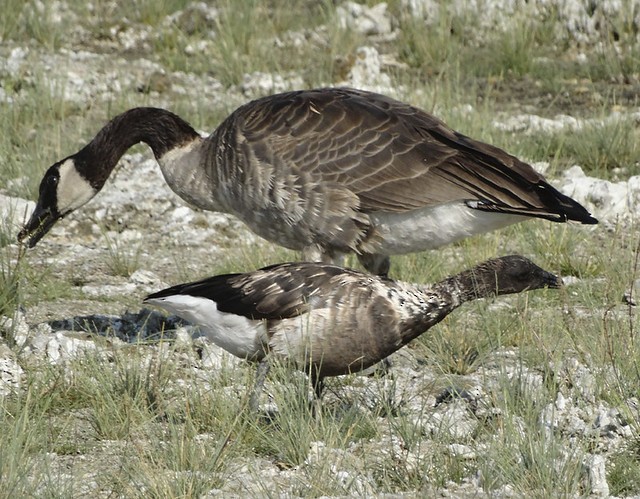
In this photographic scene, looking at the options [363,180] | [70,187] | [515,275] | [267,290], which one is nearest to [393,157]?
[363,180]

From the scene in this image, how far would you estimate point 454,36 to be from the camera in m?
13.4

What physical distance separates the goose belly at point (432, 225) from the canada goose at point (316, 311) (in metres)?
0.85

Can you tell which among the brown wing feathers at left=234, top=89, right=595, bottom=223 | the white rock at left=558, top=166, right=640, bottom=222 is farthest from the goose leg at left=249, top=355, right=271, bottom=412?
the white rock at left=558, top=166, right=640, bottom=222

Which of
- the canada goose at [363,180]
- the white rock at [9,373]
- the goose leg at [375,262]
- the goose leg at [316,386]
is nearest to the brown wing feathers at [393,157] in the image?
the canada goose at [363,180]

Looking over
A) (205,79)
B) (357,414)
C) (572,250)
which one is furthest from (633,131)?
(357,414)

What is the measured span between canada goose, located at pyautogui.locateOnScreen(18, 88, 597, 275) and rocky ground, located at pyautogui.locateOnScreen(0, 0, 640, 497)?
82 cm

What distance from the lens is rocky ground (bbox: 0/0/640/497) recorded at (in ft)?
18.5

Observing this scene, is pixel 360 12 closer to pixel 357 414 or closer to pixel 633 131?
pixel 633 131

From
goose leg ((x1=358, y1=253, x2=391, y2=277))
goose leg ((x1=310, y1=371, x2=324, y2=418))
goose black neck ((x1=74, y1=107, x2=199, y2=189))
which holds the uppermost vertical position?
goose black neck ((x1=74, y1=107, x2=199, y2=189))

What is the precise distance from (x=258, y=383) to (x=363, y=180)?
1875mm

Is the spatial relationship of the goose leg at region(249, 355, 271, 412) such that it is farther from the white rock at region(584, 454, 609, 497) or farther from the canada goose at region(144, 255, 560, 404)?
the white rock at region(584, 454, 609, 497)

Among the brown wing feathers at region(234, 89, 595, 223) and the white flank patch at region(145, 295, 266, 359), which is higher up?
the brown wing feathers at region(234, 89, 595, 223)

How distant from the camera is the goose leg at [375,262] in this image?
7.48 m

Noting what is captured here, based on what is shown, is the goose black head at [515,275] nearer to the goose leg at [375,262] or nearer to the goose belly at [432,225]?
the goose belly at [432,225]
